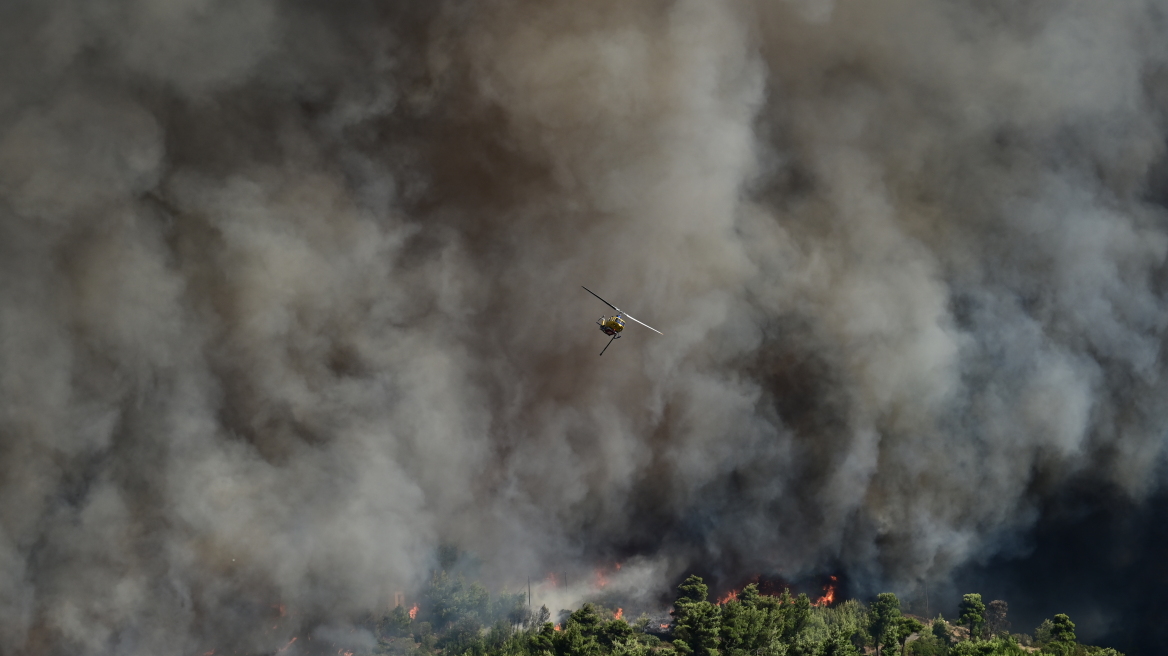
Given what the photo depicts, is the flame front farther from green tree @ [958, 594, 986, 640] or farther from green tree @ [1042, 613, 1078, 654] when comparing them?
green tree @ [1042, 613, 1078, 654]

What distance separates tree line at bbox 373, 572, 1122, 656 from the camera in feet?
167

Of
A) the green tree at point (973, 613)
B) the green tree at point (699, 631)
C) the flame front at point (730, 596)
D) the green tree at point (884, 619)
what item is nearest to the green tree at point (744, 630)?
the green tree at point (699, 631)

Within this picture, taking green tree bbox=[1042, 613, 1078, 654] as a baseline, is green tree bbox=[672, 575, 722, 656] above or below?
below

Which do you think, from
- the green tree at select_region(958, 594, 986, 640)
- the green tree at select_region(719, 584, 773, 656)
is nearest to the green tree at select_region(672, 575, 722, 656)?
the green tree at select_region(719, 584, 773, 656)

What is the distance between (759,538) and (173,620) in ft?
144

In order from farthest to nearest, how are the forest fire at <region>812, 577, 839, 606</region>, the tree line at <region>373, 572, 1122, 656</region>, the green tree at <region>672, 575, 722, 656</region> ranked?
the forest fire at <region>812, 577, 839, 606</region> → the green tree at <region>672, 575, 722, 656</region> → the tree line at <region>373, 572, 1122, 656</region>

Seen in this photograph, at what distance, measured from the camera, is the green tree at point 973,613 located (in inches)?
2327

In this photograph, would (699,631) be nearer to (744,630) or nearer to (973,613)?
(744,630)

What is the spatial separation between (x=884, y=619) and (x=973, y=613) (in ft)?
22.5

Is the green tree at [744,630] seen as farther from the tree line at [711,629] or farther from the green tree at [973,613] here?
the green tree at [973,613]

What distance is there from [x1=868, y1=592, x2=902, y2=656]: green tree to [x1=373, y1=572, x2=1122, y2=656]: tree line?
0.07 m

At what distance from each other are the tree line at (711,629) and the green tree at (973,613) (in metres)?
0.07

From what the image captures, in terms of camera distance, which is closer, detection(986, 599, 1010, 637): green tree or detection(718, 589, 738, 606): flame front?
detection(986, 599, 1010, 637): green tree

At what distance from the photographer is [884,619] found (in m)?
57.9
